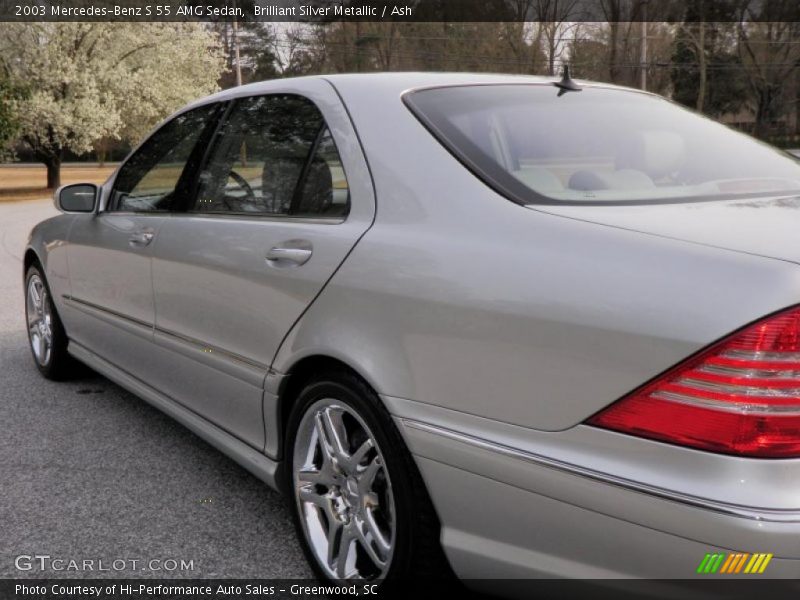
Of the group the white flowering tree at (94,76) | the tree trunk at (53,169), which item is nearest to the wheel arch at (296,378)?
the white flowering tree at (94,76)

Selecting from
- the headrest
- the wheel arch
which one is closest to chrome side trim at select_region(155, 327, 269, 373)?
the wheel arch

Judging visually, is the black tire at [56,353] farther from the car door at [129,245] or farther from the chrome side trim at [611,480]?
the chrome side trim at [611,480]

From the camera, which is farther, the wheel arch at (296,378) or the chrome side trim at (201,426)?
the chrome side trim at (201,426)

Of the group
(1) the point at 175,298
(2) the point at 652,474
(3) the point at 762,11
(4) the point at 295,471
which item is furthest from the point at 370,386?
(3) the point at 762,11

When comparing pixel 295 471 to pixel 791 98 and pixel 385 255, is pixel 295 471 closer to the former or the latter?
pixel 385 255

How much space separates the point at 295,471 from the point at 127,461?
4.50ft

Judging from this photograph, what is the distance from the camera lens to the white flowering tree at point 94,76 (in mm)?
26750

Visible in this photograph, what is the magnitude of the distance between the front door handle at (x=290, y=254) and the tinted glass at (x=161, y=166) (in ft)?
3.27

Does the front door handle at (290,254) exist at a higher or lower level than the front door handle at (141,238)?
higher

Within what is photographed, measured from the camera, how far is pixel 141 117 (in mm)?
29719

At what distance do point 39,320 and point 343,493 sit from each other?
11.3ft

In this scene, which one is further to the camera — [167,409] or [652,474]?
[167,409]

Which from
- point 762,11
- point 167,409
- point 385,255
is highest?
point 762,11

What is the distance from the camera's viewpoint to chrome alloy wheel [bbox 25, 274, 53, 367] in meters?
5.02
